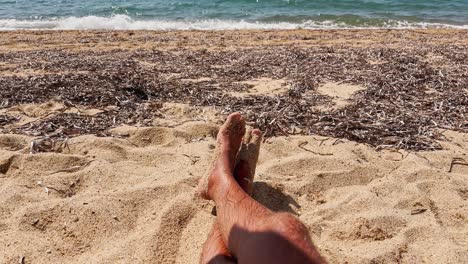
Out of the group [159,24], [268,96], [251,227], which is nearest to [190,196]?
[251,227]

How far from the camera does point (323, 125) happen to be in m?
4.16

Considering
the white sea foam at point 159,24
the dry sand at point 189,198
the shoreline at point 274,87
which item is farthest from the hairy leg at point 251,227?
the white sea foam at point 159,24

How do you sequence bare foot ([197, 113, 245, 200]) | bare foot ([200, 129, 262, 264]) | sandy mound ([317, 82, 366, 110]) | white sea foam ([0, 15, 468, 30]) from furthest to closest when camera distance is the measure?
white sea foam ([0, 15, 468, 30]) → sandy mound ([317, 82, 366, 110]) → bare foot ([197, 113, 245, 200]) → bare foot ([200, 129, 262, 264])

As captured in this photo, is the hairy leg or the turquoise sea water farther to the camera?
the turquoise sea water

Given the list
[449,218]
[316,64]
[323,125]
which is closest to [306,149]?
[323,125]

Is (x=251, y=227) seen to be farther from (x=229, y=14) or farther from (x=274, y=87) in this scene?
(x=229, y=14)

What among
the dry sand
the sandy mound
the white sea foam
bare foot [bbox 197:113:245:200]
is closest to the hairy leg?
bare foot [bbox 197:113:245:200]

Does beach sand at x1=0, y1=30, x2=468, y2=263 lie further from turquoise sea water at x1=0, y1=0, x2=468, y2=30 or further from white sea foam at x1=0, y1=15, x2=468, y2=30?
turquoise sea water at x1=0, y1=0, x2=468, y2=30

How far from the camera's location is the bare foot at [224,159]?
8.95 ft

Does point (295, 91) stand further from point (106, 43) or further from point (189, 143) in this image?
point (106, 43)

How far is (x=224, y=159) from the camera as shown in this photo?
2.94 m

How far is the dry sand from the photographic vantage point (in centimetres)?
244

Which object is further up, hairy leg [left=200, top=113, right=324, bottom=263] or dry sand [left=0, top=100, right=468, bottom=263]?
hairy leg [left=200, top=113, right=324, bottom=263]

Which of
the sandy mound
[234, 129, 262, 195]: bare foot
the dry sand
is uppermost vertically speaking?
[234, 129, 262, 195]: bare foot
